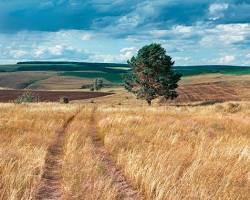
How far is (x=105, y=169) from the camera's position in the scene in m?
10.3

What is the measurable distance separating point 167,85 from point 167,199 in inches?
2551

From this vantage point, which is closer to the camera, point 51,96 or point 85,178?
point 85,178

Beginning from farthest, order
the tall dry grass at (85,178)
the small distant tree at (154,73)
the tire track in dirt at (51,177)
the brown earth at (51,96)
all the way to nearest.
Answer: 1. the brown earth at (51,96)
2. the small distant tree at (154,73)
3. the tire track in dirt at (51,177)
4. the tall dry grass at (85,178)

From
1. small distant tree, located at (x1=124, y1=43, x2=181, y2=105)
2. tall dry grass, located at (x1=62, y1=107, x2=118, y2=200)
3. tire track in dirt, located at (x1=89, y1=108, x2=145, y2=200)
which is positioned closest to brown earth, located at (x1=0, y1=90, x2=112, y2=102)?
small distant tree, located at (x1=124, y1=43, x2=181, y2=105)

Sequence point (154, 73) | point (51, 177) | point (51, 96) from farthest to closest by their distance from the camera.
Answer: point (51, 96)
point (154, 73)
point (51, 177)

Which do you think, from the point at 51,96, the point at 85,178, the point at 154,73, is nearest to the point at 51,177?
the point at 85,178

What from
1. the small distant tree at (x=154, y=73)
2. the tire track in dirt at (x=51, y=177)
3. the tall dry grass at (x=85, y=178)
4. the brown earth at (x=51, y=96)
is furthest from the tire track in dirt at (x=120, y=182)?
the brown earth at (x=51, y=96)

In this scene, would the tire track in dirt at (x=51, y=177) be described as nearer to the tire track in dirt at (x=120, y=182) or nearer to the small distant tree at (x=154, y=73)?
the tire track in dirt at (x=120, y=182)

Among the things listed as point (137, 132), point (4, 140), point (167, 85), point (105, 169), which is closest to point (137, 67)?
point (167, 85)

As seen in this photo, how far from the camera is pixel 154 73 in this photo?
72.0 meters

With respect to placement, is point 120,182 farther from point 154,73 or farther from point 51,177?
point 154,73

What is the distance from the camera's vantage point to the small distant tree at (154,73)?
71562mm

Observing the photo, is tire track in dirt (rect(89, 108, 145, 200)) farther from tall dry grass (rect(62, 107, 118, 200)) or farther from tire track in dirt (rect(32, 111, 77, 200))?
tire track in dirt (rect(32, 111, 77, 200))

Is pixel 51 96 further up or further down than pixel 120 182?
further down
